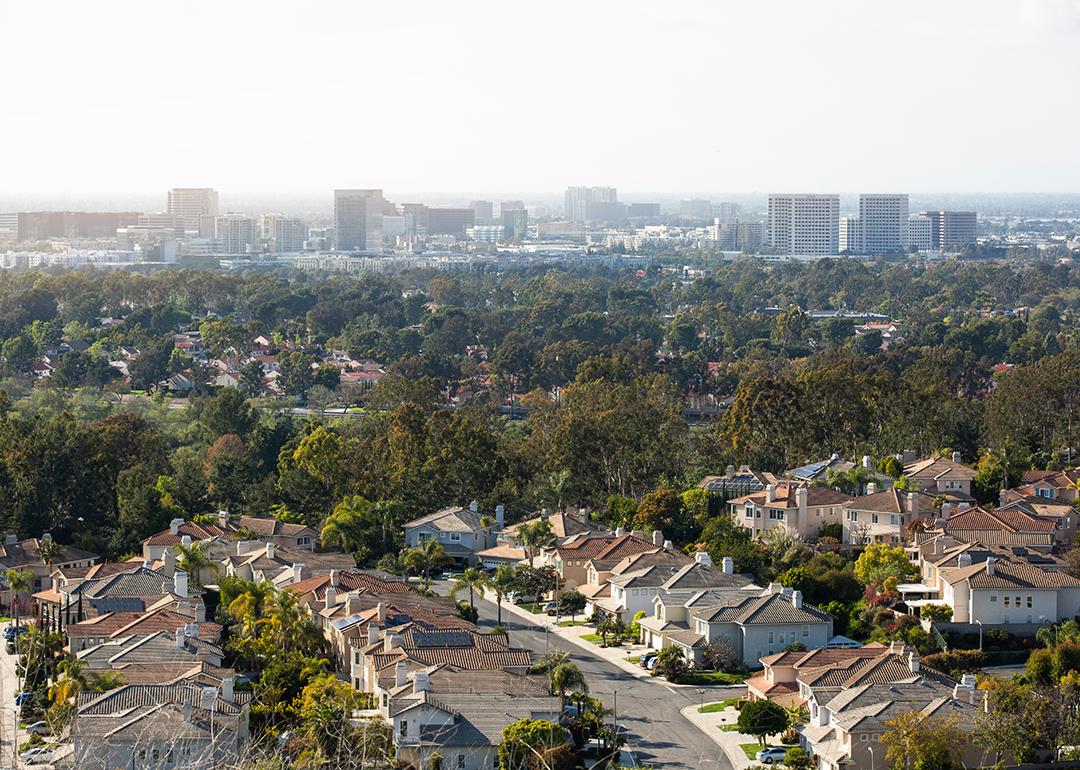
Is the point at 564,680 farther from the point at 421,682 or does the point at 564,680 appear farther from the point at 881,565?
the point at 881,565

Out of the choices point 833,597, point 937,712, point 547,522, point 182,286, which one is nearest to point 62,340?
point 182,286

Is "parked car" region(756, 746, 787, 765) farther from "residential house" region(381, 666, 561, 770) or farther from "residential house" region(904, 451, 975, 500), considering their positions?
"residential house" region(904, 451, 975, 500)

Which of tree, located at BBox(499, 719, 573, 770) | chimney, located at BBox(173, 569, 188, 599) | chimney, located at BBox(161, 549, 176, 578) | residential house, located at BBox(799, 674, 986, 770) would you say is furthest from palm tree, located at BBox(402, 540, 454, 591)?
residential house, located at BBox(799, 674, 986, 770)

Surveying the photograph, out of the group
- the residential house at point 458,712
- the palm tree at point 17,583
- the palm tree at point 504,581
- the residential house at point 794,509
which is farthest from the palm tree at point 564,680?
the residential house at point 794,509

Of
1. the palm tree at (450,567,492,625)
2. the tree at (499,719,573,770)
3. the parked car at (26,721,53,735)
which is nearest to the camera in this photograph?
the tree at (499,719,573,770)

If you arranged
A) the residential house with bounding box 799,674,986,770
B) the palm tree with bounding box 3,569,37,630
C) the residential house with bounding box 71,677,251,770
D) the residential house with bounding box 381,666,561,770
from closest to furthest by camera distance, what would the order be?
the residential house with bounding box 71,677,251,770 < the residential house with bounding box 381,666,561,770 < the residential house with bounding box 799,674,986,770 < the palm tree with bounding box 3,569,37,630

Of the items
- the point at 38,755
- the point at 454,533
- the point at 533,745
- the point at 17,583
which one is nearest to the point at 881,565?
the point at 454,533

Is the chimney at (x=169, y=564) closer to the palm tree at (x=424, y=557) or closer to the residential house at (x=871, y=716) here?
the palm tree at (x=424, y=557)
